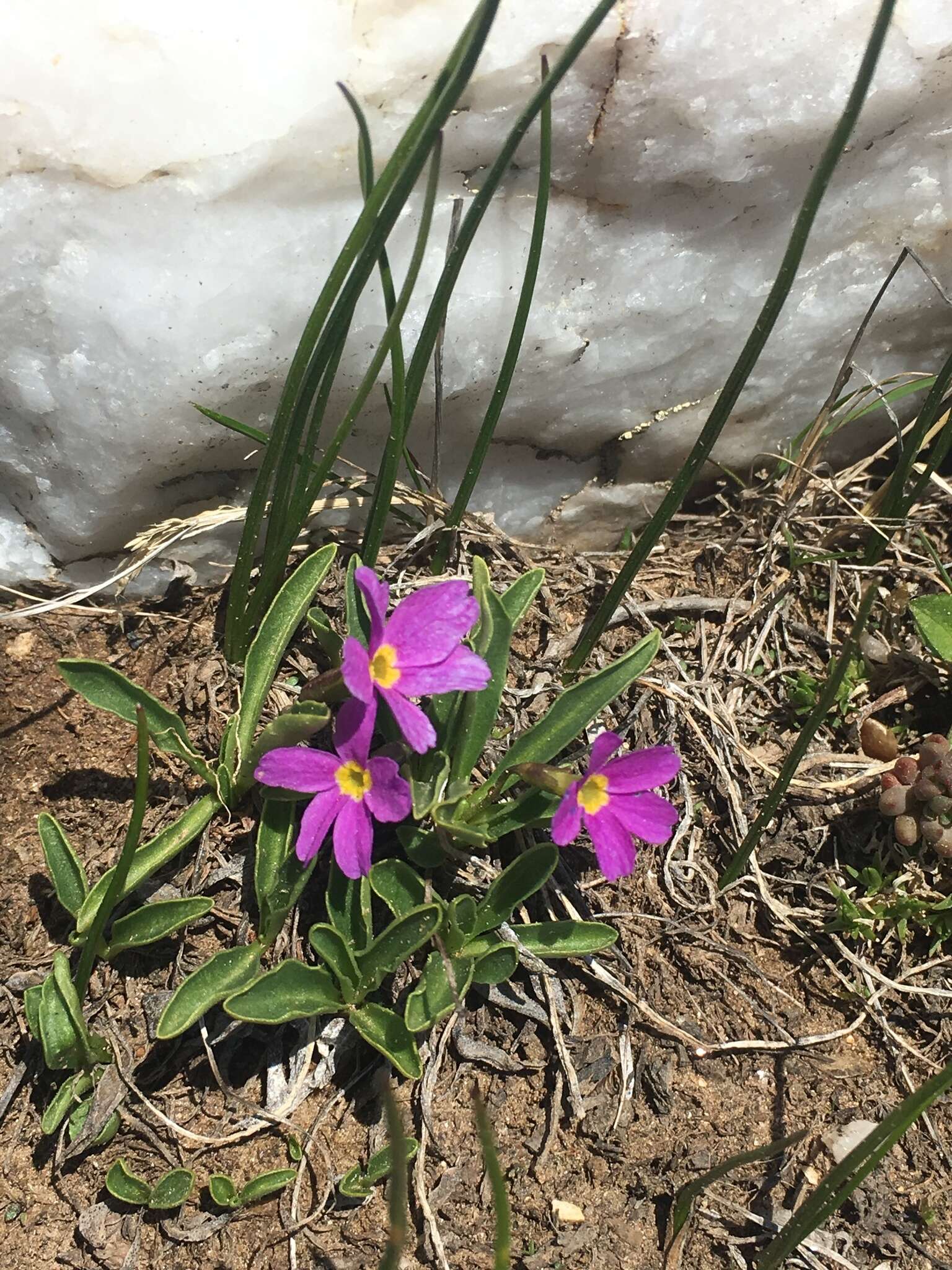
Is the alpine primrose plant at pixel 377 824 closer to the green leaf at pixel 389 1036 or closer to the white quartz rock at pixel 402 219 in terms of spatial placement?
the green leaf at pixel 389 1036

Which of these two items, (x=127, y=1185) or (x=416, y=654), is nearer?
(x=416, y=654)

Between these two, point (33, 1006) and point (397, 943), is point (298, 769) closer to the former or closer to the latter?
point (397, 943)

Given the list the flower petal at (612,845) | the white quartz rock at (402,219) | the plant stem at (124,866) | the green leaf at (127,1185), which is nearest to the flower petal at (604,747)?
the flower petal at (612,845)

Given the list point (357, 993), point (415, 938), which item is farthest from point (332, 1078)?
point (415, 938)

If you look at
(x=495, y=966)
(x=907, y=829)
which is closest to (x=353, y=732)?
(x=495, y=966)

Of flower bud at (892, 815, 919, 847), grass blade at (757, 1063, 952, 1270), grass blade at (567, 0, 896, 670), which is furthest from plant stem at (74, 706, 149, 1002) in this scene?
flower bud at (892, 815, 919, 847)

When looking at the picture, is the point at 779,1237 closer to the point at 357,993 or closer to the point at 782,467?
the point at 357,993

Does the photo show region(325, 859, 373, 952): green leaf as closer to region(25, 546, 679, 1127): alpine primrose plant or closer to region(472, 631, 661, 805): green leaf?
region(25, 546, 679, 1127): alpine primrose plant
